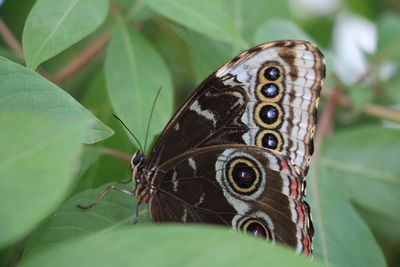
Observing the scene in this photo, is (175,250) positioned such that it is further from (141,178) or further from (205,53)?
(205,53)

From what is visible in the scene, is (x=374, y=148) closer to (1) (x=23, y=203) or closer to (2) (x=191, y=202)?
(2) (x=191, y=202)

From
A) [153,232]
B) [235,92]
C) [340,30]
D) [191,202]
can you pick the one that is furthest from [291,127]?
[340,30]

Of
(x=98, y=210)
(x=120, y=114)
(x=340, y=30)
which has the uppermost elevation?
(x=340, y=30)

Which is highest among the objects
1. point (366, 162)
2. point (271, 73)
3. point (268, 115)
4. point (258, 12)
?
point (258, 12)

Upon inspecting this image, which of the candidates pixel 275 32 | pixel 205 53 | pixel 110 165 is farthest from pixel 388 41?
pixel 110 165

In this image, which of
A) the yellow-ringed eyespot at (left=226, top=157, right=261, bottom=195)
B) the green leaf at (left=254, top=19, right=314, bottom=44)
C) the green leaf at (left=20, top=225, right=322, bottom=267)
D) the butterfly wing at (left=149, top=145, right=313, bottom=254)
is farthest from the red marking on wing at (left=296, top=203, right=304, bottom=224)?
the green leaf at (left=20, top=225, right=322, bottom=267)

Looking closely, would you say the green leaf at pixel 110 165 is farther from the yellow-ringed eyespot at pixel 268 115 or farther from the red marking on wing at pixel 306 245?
the red marking on wing at pixel 306 245

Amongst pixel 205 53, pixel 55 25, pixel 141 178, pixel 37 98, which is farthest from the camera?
pixel 205 53
